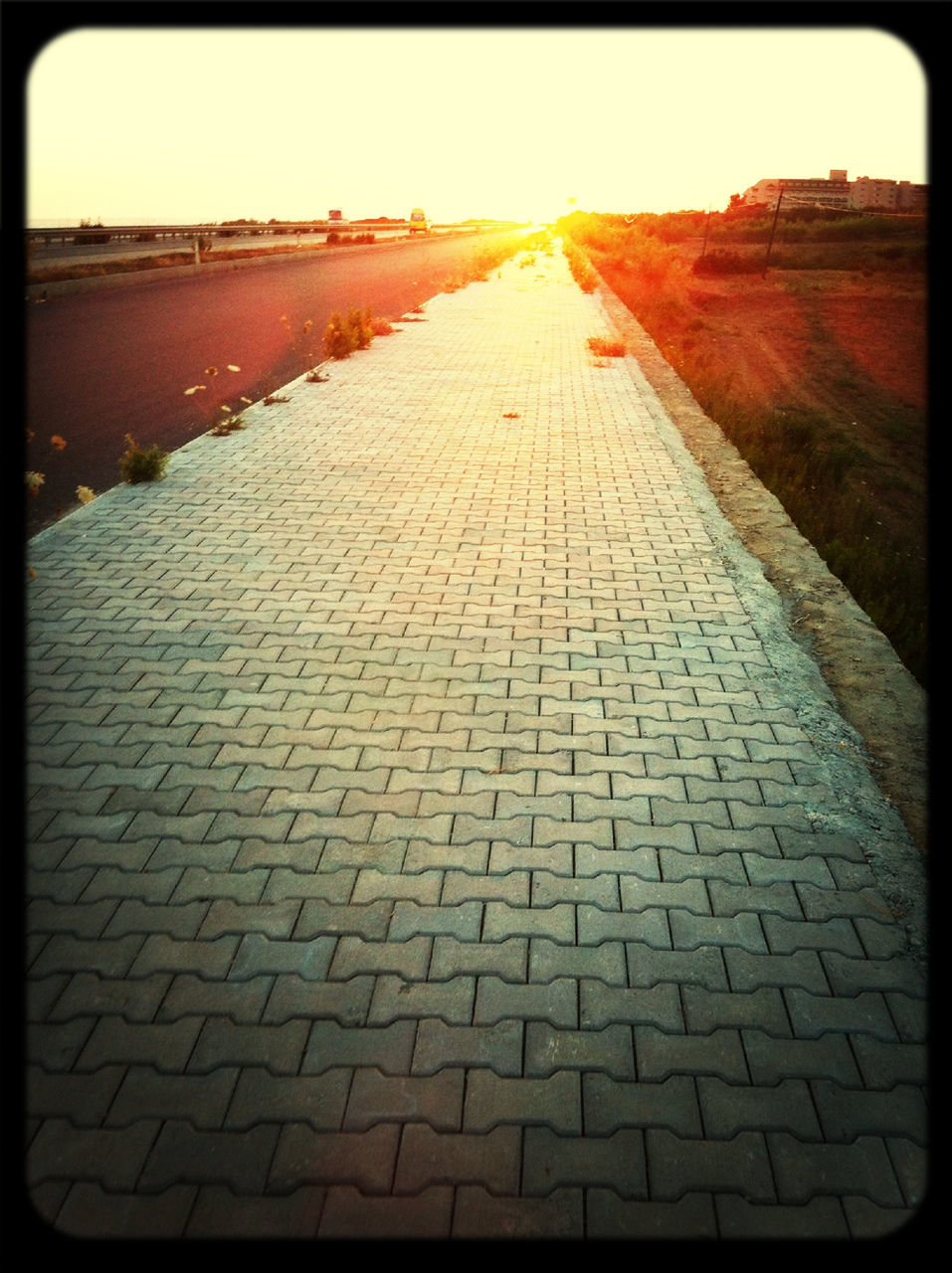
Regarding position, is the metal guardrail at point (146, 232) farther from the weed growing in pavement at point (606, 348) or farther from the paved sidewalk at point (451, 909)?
the paved sidewalk at point (451, 909)

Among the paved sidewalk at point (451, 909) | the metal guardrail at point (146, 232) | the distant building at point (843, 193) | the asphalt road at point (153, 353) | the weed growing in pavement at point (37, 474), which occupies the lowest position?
the paved sidewalk at point (451, 909)

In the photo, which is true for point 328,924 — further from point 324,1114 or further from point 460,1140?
point 460,1140

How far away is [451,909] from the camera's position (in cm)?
300

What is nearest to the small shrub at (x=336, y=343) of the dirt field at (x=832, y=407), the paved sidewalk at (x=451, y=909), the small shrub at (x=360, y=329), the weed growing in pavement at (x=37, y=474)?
the small shrub at (x=360, y=329)

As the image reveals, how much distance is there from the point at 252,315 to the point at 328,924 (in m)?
19.0

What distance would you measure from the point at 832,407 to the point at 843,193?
107 metres

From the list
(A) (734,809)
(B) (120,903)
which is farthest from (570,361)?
(B) (120,903)

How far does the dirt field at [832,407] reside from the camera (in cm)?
429

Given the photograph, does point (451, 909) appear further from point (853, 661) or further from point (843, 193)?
point (843, 193)

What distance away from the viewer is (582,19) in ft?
7.54

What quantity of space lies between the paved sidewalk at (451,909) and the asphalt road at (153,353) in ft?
11.0

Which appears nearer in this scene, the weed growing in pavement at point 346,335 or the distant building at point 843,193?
the weed growing in pavement at point 346,335

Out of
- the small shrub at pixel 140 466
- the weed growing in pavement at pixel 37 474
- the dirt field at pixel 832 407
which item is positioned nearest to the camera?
the dirt field at pixel 832 407

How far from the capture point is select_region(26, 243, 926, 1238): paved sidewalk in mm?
2166
